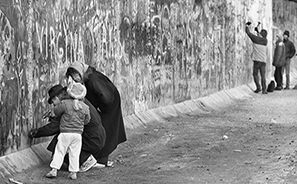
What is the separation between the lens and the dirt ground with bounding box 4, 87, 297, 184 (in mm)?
6984

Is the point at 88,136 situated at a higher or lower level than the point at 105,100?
lower

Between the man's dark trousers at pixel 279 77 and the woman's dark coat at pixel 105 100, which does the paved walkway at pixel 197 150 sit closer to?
the woman's dark coat at pixel 105 100

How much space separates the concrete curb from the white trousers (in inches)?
18.6

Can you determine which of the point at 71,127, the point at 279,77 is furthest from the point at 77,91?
the point at 279,77

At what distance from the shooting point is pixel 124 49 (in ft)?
36.6

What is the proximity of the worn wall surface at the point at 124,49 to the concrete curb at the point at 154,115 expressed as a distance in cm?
13

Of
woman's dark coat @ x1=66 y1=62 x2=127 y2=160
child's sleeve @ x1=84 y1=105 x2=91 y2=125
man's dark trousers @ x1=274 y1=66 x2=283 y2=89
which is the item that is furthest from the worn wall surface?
man's dark trousers @ x1=274 y1=66 x2=283 y2=89

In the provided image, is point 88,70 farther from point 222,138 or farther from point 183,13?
point 183,13

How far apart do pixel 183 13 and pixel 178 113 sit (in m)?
2.49

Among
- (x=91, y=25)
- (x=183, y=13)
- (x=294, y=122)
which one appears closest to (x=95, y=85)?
(x=91, y=25)

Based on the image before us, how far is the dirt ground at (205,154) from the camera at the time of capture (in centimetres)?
698

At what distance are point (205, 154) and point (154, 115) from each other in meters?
3.81

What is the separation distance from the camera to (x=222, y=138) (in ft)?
32.7

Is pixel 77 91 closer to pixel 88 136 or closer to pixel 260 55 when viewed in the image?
pixel 88 136
